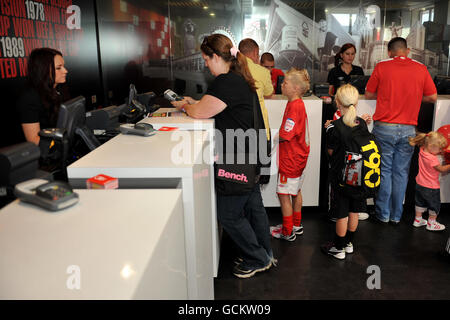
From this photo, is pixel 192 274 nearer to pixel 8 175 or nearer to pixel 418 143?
pixel 8 175

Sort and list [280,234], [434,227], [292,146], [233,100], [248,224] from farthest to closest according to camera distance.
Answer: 1. [434,227]
2. [280,234]
3. [292,146]
4. [248,224]
5. [233,100]

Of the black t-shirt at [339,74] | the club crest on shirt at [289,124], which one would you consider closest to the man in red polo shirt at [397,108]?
the club crest on shirt at [289,124]

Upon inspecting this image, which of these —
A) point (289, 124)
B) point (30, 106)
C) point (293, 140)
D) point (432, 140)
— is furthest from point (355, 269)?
point (30, 106)

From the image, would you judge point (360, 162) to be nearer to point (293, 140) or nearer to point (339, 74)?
point (293, 140)

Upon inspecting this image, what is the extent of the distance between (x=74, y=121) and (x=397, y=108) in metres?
2.63

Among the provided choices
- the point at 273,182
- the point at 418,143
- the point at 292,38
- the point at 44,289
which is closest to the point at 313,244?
Result: the point at 273,182

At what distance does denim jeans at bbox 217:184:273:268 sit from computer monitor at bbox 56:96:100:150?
86cm

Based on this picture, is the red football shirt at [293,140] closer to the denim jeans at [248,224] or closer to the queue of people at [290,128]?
the queue of people at [290,128]

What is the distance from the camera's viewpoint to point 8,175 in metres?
1.17

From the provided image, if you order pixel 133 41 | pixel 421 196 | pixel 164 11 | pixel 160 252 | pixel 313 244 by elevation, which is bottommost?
pixel 313 244

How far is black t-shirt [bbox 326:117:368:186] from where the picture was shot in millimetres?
2643

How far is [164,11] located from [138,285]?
5.70 m

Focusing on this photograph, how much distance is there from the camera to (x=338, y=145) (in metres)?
2.70

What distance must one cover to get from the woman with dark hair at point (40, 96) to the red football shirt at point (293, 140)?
1.57 m
